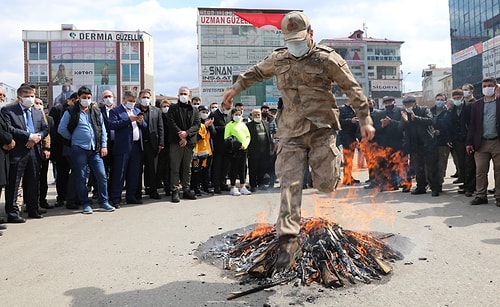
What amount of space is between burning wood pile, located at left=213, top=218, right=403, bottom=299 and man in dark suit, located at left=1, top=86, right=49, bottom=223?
409cm

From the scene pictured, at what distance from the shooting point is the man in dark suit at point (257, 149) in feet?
32.5

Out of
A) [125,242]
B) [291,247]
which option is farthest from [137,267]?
[291,247]

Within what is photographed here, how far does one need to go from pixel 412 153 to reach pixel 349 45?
67.8m

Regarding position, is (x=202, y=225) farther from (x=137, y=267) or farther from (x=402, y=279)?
(x=402, y=279)

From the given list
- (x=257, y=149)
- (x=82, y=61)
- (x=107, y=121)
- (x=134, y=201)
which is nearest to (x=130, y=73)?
(x=82, y=61)

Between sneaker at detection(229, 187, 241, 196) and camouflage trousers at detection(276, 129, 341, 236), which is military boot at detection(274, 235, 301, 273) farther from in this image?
sneaker at detection(229, 187, 241, 196)

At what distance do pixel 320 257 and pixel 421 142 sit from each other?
232 inches

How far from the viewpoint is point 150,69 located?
232 feet

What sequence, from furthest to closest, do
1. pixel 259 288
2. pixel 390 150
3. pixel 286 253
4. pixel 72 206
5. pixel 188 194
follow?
pixel 390 150 → pixel 188 194 → pixel 72 206 → pixel 286 253 → pixel 259 288

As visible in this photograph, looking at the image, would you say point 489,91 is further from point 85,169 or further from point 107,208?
point 85,169

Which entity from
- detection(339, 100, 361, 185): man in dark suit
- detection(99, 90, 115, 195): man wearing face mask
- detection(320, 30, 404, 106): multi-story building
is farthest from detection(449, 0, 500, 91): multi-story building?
detection(99, 90, 115, 195): man wearing face mask

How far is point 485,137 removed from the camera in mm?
7301

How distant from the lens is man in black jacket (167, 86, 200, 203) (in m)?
8.48

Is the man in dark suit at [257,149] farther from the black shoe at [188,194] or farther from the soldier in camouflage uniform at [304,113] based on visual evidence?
the soldier in camouflage uniform at [304,113]
